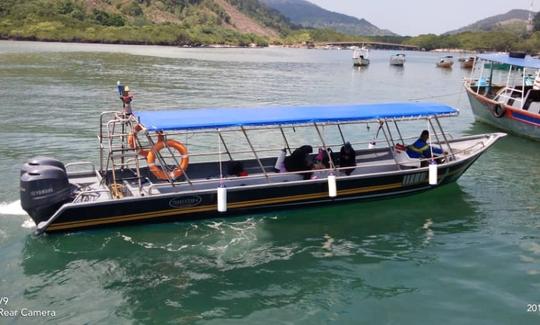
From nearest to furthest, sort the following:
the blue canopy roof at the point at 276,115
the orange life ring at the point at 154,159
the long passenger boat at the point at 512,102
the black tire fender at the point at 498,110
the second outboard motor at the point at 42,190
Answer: the second outboard motor at the point at 42,190, the blue canopy roof at the point at 276,115, the orange life ring at the point at 154,159, the long passenger boat at the point at 512,102, the black tire fender at the point at 498,110

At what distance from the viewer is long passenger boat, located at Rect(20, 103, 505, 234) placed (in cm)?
1080

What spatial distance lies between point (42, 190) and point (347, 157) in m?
7.52

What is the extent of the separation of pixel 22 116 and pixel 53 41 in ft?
303

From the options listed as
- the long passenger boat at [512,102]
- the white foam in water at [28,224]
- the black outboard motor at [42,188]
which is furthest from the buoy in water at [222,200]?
the long passenger boat at [512,102]

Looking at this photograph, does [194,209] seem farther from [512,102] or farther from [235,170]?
[512,102]

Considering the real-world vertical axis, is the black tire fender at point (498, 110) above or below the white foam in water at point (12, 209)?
above

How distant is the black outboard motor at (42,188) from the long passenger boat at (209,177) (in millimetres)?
21

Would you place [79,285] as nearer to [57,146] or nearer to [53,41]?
[57,146]

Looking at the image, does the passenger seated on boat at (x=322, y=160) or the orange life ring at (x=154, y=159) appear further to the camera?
the passenger seated on boat at (x=322, y=160)

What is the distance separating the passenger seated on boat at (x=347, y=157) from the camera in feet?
44.5

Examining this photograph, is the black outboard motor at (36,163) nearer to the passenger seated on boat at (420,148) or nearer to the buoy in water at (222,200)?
the buoy in water at (222,200)

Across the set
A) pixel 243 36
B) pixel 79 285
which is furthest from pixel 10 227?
pixel 243 36

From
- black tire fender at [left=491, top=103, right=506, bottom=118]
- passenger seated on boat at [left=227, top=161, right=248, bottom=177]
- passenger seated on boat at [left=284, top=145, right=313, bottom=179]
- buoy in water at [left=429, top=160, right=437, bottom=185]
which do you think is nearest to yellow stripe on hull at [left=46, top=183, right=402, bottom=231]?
buoy in water at [left=429, top=160, right=437, bottom=185]

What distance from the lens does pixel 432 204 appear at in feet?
46.5
